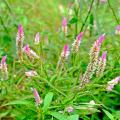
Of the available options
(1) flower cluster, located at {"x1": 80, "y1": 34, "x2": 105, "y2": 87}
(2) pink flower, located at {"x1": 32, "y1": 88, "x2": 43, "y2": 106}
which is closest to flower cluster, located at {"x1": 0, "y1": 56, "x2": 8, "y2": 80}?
(2) pink flower, located at {"x1": 32, "y1": 88, "x2": 43, "y2": 106}

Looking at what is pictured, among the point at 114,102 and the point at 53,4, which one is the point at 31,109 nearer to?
the point at 114,102

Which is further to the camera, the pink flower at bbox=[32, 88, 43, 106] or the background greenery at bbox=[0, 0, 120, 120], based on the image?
the background greenery at bbox=[0, 0, 120, 120]

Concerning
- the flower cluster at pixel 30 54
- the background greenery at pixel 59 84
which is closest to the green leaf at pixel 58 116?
the background greenery at pixel 59 84

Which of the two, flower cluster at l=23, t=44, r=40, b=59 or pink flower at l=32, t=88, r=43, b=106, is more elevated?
flower cluster at l=23, t=44, r=40, b=59

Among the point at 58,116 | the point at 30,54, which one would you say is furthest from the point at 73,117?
the point at 30,54

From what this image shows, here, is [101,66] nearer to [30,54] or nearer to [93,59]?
[93,59]

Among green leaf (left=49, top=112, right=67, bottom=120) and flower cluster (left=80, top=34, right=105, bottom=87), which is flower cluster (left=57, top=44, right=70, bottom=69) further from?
green leaf (left=49, top=112, right=67, bottom=120)

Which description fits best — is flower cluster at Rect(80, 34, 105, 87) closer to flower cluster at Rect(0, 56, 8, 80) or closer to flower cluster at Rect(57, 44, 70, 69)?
flower cluster at Rect(57, 44, 70, 69)

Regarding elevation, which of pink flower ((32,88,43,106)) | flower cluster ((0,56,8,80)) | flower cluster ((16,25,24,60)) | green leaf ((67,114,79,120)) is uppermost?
flower cluster ((16,25,24,60))

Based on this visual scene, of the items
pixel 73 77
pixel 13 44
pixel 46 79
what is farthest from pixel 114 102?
pixel 13 44

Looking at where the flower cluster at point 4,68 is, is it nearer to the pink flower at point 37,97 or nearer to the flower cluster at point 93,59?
the pink flower at point 37,97

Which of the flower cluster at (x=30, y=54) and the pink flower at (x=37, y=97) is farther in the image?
the flower cluster at (x=30, y=54)

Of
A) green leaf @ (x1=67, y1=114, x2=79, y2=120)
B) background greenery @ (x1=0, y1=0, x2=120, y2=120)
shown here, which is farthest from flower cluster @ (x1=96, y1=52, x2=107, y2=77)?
green leaf @ (x1=67, y1=114, x2=79, y2=120)
